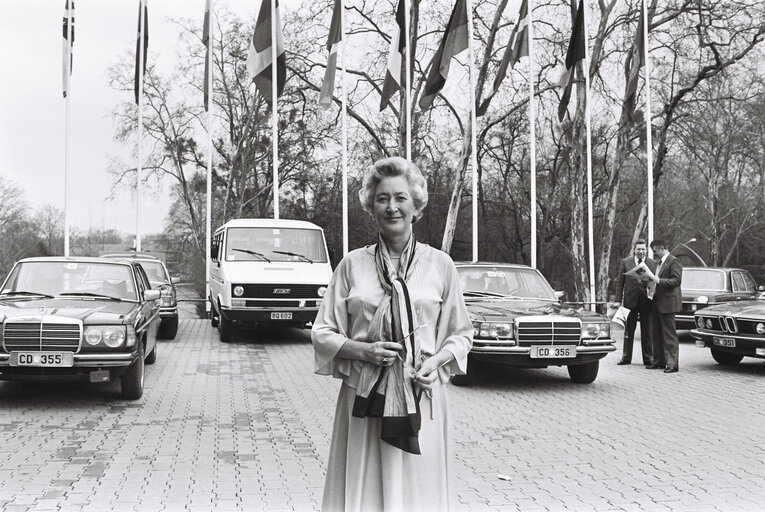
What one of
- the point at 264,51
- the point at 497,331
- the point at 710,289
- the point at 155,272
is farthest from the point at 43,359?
the point at 264,51

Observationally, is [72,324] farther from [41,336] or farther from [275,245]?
[275,245]

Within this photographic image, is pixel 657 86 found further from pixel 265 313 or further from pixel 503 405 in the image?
pixel 503 405

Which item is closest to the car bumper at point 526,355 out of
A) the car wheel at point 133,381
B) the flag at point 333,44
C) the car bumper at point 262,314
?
the car wheel at point 133,381

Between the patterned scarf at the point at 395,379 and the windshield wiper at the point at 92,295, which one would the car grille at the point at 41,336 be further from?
the patterned scarf at the point at 395,379

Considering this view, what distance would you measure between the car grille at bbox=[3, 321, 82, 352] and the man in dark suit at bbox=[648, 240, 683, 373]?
816 centimetres

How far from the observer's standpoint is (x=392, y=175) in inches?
127

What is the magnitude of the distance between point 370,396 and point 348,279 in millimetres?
510

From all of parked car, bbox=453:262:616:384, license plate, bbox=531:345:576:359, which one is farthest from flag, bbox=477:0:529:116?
license plate, bbox=531:345:576:359

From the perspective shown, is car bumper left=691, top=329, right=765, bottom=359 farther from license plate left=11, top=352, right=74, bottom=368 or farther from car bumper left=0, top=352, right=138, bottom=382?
license plate left=11, top=352, right=74, bottom=368

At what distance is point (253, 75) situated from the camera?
75.7ft

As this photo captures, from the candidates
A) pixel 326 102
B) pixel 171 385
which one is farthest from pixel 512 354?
pixel 326 102

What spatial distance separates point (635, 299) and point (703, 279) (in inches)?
252

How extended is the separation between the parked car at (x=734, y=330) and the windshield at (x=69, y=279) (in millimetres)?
8823

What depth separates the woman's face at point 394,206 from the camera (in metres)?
3.19
